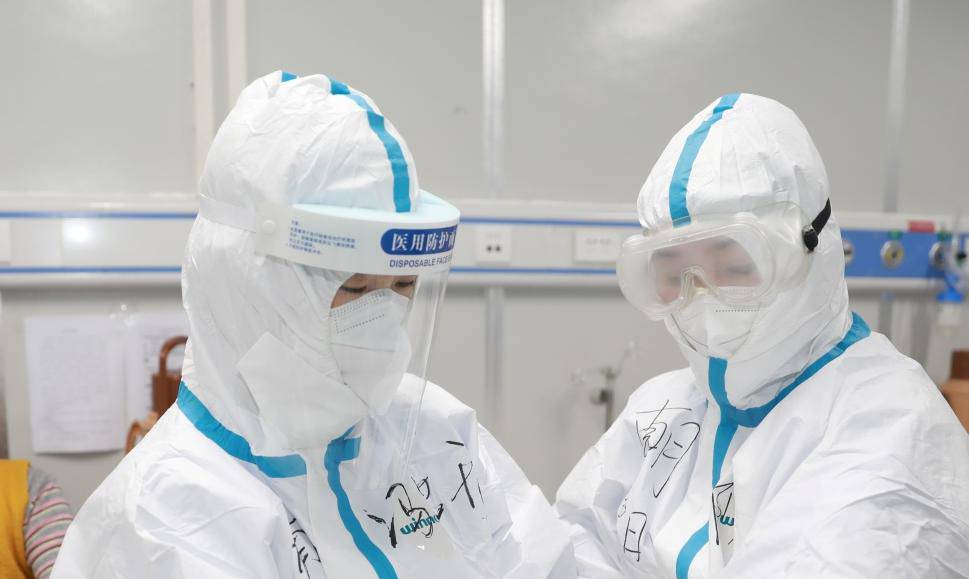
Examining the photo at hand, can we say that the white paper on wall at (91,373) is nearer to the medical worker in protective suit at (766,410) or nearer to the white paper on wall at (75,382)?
the white paper on wall at (75,382)

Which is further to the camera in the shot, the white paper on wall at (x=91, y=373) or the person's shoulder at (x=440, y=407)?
the white paper on wall at (x=91, y=373)

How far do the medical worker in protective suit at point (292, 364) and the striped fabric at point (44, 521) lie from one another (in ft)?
2.86


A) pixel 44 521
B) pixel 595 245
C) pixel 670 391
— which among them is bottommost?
pixel 44 521

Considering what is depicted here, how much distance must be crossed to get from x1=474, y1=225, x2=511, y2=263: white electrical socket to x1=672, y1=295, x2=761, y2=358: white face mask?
3.05ft

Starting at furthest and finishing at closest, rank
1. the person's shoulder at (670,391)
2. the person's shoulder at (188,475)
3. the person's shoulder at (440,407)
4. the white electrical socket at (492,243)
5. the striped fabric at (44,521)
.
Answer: the white electrical socket at (492,243)
the striped fabric at (44,521)
the person's shoulder at (670,391)
the person's shoulder at (440,407)
the person's shoulder at (188,475)

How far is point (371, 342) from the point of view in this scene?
1.03 metres

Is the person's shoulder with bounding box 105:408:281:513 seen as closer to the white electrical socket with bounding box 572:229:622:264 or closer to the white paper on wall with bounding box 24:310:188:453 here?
the white paper on wall with bounding box 24:310:188:453

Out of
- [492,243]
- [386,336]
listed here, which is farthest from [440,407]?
[492,243]

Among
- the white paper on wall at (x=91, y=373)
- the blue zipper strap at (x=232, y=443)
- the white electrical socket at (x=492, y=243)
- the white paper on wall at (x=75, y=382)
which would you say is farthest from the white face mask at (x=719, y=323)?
the white paper on wall at (x=75, y=382)

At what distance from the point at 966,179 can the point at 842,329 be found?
177 cm

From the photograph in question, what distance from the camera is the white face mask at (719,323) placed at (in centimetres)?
118

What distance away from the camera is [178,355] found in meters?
2.01

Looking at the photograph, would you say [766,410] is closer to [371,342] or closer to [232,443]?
[371,342]

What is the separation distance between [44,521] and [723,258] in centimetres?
158
